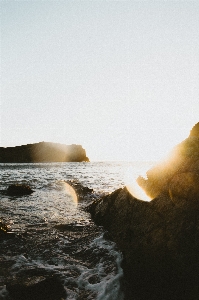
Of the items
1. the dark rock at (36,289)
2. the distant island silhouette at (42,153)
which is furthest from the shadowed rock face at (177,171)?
the distant island silhouette at (42,153)

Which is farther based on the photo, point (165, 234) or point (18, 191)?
point (18, 191)

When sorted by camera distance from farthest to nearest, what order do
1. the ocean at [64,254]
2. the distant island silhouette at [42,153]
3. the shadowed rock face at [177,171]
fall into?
the distant island silhouette at [42,153]
the shadowed rock face at [177,171]
the ocean at [64,254]

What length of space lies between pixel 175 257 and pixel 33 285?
306 centimetres

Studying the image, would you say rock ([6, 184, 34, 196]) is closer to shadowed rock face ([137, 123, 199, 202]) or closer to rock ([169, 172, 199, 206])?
shadowed rock face ([137, 123, 199, 202])

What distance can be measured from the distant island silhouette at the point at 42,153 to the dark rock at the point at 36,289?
131575mm

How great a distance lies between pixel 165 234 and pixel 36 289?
10.2 feet

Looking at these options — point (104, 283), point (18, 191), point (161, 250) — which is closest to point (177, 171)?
point (161, 250)

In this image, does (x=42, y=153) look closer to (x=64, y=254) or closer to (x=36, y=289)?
(x=64, y=254)

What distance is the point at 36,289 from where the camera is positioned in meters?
4.25

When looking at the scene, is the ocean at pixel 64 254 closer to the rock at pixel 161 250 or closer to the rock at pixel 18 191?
the rock at pixel 161 250

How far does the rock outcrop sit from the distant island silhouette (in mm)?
130696

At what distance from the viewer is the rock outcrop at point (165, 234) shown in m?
4.43

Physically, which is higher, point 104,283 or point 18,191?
point 18,191

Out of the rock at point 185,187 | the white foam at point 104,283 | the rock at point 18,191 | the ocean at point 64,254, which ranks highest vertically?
the rock at point 185,187
